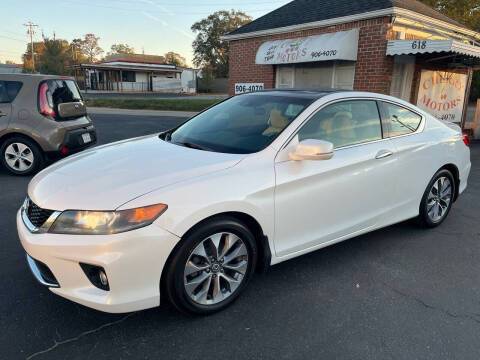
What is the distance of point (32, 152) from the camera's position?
6.32 meters

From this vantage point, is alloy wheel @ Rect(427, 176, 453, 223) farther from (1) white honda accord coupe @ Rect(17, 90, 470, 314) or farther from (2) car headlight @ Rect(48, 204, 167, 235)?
(2) car headlight @ Rect(48, 204, 167, 235)

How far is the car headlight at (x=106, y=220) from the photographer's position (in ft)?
7.25

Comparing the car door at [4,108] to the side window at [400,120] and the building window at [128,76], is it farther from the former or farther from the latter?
the building window at [128,76]

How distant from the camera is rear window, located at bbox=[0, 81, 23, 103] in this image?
6219mm

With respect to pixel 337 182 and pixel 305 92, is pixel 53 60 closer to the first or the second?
pixel 305 92

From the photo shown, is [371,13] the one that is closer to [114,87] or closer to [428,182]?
[428,182]

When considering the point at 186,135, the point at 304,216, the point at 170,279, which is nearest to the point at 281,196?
the point at 304,216

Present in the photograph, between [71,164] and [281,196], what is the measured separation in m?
1.68

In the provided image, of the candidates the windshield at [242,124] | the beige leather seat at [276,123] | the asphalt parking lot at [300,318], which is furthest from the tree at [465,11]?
the beige leather seat at [276,123]

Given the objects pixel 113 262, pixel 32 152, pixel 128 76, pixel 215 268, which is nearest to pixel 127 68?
pixel 128 76

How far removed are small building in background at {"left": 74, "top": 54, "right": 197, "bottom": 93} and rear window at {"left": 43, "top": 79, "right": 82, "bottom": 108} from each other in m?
43.2

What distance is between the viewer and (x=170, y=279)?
2385mm

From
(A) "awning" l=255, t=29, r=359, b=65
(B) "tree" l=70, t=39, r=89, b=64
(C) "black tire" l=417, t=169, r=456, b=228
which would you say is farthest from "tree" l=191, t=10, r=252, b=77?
(C) "black tire" l=417, t=169, r=456, b=228

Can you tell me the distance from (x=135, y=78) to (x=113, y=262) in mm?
52924
